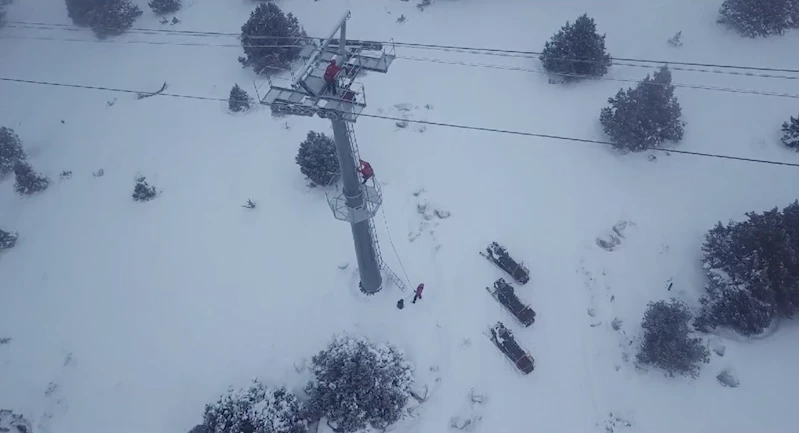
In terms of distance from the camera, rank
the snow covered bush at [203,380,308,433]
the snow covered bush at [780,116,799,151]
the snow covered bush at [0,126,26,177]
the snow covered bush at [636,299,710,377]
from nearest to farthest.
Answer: the snow covered bush at [203,380,308,433] < the snow covered bush at [636,299,710,377] < the snow covered bush at [780,116,799,151] < the snow covered bush at [0,126,26,177]

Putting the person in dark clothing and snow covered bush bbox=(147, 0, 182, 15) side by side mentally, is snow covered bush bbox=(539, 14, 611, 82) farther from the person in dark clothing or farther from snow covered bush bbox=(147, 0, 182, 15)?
snow covered bush bbox=(147, 0, 182, 15)

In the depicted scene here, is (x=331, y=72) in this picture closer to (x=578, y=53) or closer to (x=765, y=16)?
(x=578, y=53)

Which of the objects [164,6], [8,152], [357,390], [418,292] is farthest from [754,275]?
[164,6]

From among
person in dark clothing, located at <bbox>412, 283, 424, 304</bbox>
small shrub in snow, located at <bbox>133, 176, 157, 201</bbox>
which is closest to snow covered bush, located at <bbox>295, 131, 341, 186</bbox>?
person in dark clothing, located at <bbox>412, 283, 424, 304</bbox>

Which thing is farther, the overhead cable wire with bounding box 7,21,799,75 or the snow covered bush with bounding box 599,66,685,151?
the overhead cable wire with bounding box 7,21,799,75

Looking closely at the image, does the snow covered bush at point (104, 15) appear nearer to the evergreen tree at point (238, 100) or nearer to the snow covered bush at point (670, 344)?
the evergreen tree at point (238, 100)

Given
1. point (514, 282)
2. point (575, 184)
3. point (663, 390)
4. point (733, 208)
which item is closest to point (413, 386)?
point (514, 282)

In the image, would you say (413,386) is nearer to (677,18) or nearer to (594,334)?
(594,334)
